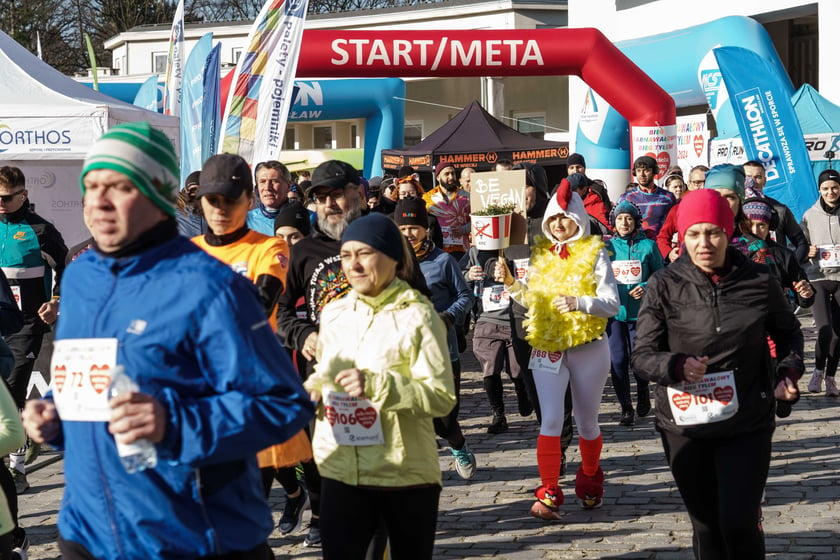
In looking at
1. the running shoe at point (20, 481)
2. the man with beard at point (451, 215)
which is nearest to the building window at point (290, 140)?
the man with beard at point (451, 215)

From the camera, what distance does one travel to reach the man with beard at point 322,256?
18.6 feet

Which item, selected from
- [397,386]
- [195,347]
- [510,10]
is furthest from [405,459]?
[510,10]

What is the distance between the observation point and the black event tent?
21656 millimetres

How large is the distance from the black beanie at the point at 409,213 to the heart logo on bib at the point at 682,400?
2544mm

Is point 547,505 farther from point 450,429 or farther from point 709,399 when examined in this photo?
point 709,399

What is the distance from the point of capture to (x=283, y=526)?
6551mm

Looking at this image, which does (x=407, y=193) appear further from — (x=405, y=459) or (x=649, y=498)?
(x=405, y=459)

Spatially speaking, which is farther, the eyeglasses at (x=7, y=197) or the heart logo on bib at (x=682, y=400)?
the eyeglasses at (x=7, y=197)

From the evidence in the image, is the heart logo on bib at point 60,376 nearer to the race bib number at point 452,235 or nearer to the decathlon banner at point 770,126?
the race bib number at point 452,235

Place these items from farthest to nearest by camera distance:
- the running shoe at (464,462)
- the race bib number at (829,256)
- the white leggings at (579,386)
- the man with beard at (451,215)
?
1. the man with beard at (451,215)
2. the race bib number at (829,256)
3. the running shoe at (464,462)
4. the white leggings at (579,386)

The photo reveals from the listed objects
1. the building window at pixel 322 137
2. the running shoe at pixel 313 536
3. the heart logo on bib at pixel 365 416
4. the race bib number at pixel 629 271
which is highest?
the building window at pixel 322 137

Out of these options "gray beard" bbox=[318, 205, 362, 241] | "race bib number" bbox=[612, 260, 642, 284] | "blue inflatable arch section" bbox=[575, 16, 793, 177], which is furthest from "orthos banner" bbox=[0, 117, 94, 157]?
"blue inflatable arch section" bbox=[575, 16, 793, 177]

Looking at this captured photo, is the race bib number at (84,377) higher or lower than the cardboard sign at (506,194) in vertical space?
lower

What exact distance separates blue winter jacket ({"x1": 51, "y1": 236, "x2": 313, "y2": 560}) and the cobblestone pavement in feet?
5.01
